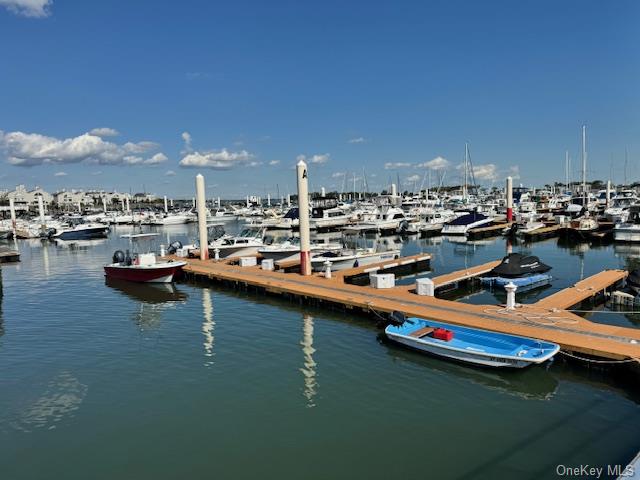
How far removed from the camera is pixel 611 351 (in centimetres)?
1165

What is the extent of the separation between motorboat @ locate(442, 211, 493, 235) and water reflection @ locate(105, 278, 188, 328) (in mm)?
35846

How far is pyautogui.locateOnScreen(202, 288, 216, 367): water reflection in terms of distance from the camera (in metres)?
14.7

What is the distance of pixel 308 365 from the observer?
1359 centimetres

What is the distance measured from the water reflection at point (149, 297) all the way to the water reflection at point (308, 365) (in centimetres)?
646

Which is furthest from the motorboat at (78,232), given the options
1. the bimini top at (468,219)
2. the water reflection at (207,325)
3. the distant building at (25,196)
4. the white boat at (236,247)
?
the distant building at (25,196)

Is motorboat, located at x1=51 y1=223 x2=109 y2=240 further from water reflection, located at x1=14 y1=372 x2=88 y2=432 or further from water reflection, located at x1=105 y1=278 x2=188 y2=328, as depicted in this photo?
water reflection, located at x1=14 y1=372 x2=88 y2=432

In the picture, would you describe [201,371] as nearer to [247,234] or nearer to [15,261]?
[247,234]

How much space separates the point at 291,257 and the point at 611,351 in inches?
906

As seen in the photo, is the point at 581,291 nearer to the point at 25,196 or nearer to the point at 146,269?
the point at 146,269

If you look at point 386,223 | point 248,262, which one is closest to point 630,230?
point 386,223

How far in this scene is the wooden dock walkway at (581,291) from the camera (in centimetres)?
1702

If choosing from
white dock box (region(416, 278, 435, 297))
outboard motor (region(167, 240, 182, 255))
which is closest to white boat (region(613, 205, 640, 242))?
white dock box (region(416, 278, 435, 297))

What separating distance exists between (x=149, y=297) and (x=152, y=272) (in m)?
2.91

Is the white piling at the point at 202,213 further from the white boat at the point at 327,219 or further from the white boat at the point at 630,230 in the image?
the white boat at the point at 630,230
